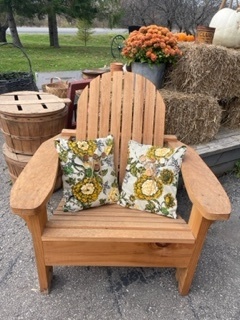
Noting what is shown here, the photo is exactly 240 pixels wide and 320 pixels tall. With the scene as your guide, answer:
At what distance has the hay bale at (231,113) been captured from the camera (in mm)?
3123

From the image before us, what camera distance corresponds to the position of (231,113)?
10.4 ft

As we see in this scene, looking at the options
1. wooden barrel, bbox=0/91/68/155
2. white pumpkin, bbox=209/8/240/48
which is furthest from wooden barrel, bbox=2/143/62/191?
white pumpkin, bbox=209/8/240/48

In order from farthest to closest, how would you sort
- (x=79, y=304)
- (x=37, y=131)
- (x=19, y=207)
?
(x=37, y=131), (x=79, y=304), (x=19, y=207)

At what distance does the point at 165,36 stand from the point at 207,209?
1713 mm

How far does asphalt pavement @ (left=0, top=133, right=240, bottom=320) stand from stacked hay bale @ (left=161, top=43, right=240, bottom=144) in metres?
1.08

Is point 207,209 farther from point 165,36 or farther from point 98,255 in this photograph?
point 165,36

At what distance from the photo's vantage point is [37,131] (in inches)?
83.1

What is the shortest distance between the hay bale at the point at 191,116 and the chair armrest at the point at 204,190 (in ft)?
2.58

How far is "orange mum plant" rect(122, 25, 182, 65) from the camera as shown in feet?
7.81

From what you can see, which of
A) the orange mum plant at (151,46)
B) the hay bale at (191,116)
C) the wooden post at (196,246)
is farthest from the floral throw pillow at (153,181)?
the orange mum plant at (151,46)

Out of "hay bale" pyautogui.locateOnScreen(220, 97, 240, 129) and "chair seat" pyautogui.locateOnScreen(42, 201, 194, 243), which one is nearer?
"chair seat" pyautogui.locateOnScreen(42, 201, 194, 243)

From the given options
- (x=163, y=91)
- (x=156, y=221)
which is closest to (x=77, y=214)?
(x=156, y=221)

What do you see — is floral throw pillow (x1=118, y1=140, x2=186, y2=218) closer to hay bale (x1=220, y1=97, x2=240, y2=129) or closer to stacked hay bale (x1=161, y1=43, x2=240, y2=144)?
stacked hay bale (x1=161, y1=43, x2=240, y2=144)

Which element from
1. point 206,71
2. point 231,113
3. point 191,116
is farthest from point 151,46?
point 231,113
